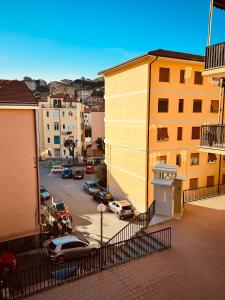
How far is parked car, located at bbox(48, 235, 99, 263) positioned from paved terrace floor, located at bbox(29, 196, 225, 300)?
5.51m

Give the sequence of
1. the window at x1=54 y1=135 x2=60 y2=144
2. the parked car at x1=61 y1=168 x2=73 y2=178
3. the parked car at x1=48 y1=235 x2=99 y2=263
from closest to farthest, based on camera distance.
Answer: the parked car at x1=48 y1=235 x2=99 y2=263
the parked car at x1=61 y1=168 x2=73 y2=178
the window at x1=54 y1=135 x2=60 y2=144

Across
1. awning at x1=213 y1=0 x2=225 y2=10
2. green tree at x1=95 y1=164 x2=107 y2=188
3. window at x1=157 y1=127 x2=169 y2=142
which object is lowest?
green tree at x1=95 y1=164 x2=107 y2=188

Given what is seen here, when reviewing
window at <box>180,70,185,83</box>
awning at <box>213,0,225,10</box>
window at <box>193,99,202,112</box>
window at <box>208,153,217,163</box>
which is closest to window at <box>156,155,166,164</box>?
window at <box>193,99,202,112</box>

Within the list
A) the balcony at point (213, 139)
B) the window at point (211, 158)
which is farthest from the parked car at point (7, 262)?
the window at point (211, 158)

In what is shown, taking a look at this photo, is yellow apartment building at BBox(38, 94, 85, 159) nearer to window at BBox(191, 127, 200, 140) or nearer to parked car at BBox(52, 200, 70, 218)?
parked car at BBox(52, 200, 70, 218)

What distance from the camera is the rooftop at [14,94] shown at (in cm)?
1353

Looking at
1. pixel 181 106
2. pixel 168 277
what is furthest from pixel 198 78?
pixel 168 277

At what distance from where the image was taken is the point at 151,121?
827 inches

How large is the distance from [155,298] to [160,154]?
611 inches

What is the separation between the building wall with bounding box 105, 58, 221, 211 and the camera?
21.2 m

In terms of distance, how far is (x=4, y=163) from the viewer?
540 inches

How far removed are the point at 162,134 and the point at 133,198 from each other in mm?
6633

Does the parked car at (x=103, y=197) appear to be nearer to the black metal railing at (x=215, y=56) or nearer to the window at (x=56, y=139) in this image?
the black metal railing at (x=215, y=56)

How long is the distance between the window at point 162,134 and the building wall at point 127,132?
1.35m
